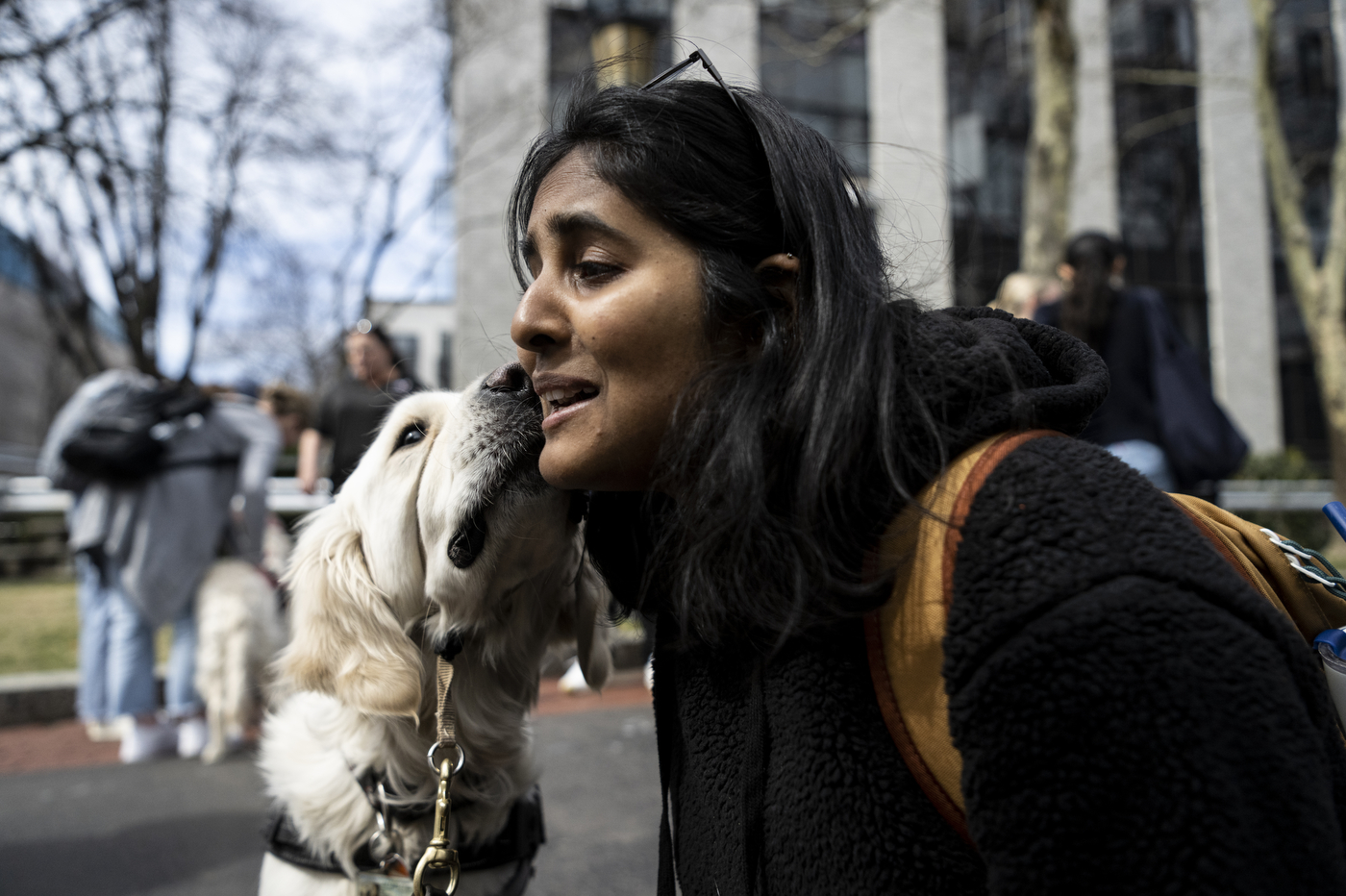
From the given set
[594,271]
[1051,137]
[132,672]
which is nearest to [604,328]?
[594,271]

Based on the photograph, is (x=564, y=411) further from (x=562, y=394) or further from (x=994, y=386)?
(x=994, y=386)

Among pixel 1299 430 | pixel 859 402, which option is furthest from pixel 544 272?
pixel 1299 430

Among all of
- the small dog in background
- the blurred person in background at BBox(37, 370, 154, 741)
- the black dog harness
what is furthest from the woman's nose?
the blurred person in background at BBox(37, 370, 154, 741)

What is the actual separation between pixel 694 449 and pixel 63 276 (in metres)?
17.5

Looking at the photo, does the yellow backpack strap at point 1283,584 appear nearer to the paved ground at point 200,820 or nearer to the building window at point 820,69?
the paved ground at point 200,820

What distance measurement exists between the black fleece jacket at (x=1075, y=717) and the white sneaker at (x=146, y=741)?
17.8 feet

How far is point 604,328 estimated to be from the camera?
135 centimetres

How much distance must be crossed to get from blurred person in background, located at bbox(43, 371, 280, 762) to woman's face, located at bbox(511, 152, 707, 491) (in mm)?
4792

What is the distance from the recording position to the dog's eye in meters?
2.17

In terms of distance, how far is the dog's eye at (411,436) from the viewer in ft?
7.12

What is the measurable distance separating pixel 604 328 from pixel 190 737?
5364 millimetres

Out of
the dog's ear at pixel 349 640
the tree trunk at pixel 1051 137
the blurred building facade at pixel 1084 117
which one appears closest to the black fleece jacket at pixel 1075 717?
the dog's ear at pixel 349 640

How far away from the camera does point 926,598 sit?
3.43 ft

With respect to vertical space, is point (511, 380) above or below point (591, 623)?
above
